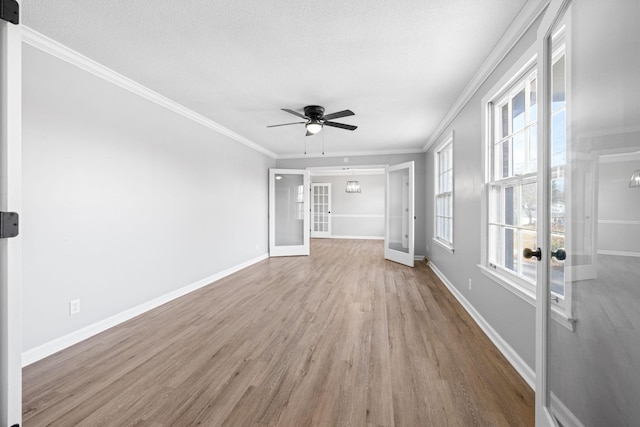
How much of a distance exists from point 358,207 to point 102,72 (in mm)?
8169

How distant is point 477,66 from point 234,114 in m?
2.98

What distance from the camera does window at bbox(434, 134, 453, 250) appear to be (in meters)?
4.28

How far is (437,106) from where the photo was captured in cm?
359

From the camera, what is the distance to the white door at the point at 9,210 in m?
0.88

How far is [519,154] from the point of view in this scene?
2.20 metres

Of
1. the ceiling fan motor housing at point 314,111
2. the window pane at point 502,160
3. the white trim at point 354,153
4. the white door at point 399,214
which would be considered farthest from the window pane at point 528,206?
the white trim at point 354,153

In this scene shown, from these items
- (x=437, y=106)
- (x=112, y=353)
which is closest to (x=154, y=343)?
(x=112, y=353)

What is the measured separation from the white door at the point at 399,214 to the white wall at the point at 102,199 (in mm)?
3600

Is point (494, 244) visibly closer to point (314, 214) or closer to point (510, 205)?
point (510, 205)

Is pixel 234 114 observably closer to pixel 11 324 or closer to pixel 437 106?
pixel 437 106

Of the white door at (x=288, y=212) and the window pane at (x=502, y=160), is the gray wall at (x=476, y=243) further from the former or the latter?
the white door at (x=288, y=212)

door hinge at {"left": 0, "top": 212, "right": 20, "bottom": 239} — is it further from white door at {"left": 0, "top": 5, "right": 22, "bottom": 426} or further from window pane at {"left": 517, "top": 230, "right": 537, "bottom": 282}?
window pane at {"left": 517, "top": 230, "right": 537, "bottom": 282}

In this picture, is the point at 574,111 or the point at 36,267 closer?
the point at 574,111

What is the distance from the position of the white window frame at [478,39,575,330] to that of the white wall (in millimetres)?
3266
